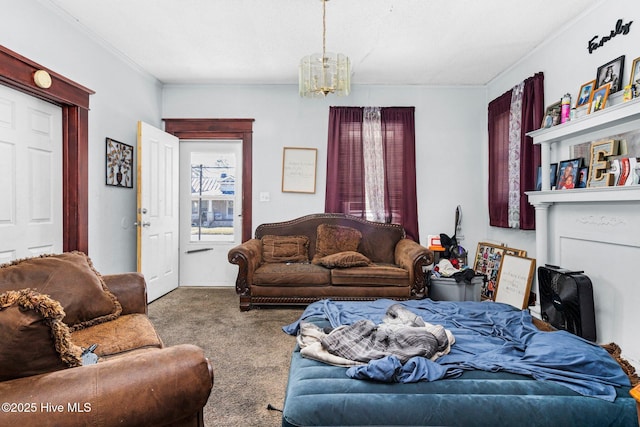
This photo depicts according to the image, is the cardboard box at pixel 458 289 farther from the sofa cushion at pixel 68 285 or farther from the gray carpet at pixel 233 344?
the sofa cushion at pixel 68 285

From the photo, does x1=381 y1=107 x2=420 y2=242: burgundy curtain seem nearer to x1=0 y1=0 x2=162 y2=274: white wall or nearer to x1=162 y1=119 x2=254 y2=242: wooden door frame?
x1=162 y1=119 x2=254 y2=242: wooden door frame

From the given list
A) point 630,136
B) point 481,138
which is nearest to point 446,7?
point 630,136

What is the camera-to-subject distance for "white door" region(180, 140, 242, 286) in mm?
4793

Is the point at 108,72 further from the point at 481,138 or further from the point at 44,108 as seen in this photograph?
the point at 481,138

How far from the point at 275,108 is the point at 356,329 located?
3451mm

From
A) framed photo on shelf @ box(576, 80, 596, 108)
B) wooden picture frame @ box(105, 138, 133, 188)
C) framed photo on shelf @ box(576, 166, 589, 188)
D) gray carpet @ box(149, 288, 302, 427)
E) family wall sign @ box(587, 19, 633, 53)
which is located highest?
family wall sign @ box(587, 19, 633, 53)

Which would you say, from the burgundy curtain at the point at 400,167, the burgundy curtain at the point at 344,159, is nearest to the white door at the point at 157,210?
the burgundy curtain at the point at 344,159

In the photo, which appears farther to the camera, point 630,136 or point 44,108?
point 44,108

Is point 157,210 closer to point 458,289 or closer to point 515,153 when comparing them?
point 458,289

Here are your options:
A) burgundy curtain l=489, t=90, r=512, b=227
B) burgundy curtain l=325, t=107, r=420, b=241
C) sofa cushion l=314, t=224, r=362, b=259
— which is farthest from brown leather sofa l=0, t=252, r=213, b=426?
burgundy curtain l=489, t=90, r=512, b=227

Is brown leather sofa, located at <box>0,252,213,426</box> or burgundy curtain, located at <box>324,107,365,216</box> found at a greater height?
burgundy curtain, located at <box>324,107,365,216</box>

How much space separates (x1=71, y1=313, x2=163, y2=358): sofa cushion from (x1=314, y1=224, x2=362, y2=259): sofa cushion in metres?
2.41

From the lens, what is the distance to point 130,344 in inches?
65.1

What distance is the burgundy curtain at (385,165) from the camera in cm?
457
